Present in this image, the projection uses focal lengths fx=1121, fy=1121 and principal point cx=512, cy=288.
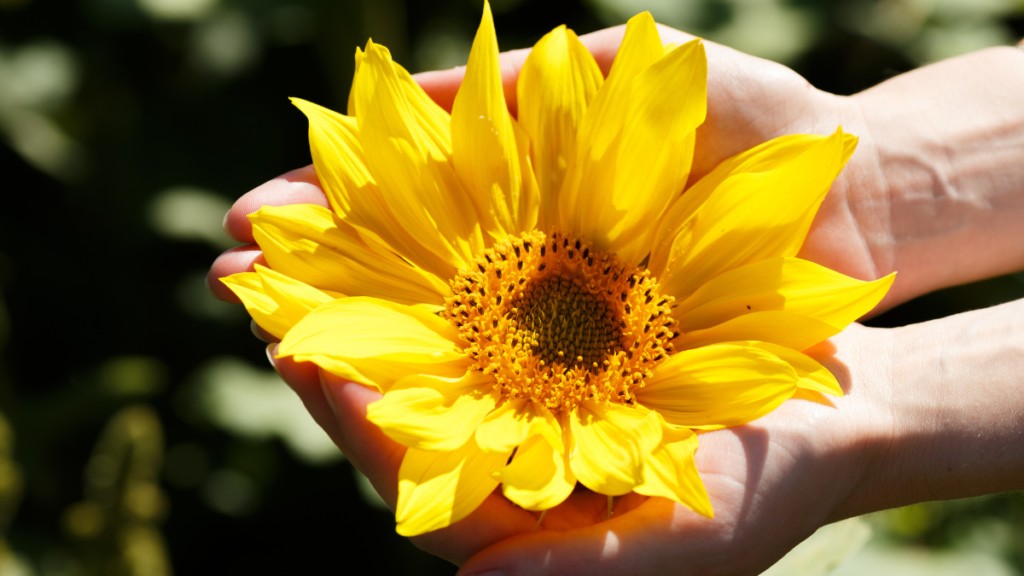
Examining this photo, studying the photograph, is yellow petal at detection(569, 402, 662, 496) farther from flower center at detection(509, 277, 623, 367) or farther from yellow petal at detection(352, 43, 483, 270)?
yellow petal at detection(352, 43, 483, 270)

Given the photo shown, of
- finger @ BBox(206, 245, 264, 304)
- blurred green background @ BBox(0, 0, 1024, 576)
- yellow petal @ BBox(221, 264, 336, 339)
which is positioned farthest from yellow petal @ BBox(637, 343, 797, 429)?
blurred green background @ BBox(0, 0, 1024, 576)

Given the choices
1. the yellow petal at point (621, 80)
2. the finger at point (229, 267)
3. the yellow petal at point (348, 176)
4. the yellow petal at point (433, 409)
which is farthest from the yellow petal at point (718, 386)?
the finger at point (229, 267)

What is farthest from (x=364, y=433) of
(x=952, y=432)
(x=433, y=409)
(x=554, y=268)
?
(x=952, y=432)

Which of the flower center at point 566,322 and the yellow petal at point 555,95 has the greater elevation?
the yellow petal at point 555,95

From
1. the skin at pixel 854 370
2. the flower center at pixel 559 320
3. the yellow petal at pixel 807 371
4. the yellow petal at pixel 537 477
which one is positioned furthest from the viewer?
the flower center at pixel 559 320

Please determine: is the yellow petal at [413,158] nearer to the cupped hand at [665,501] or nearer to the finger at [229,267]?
the cupped hand at [665,501]

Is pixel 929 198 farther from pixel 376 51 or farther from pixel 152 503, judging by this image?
pixel 152 503

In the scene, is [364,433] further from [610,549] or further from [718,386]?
[718,386]
